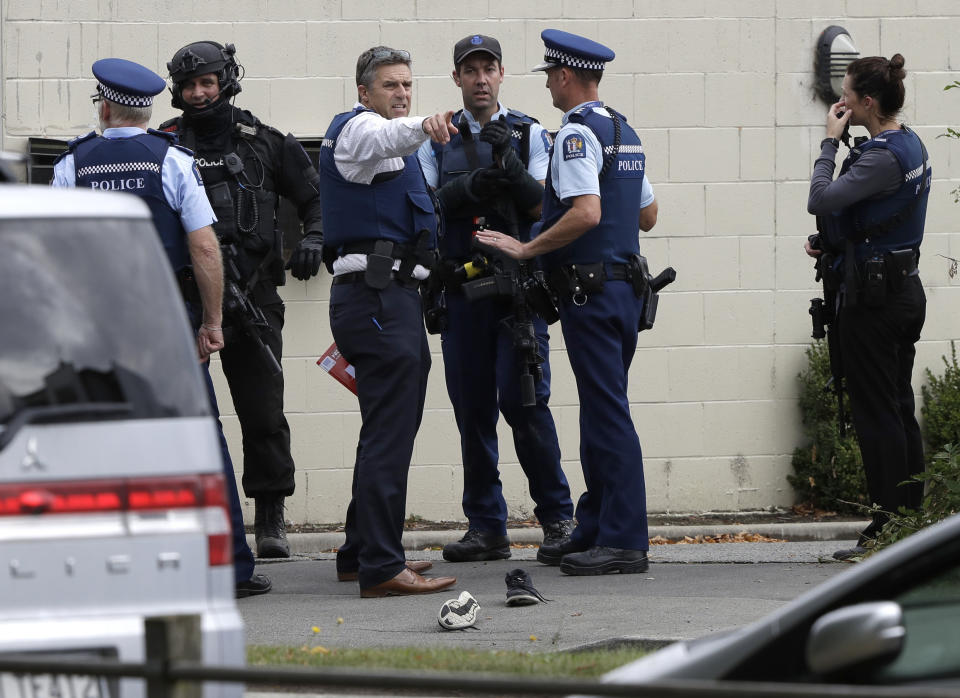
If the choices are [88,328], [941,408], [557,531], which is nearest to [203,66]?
[557,531]

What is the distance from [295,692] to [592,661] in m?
0.94

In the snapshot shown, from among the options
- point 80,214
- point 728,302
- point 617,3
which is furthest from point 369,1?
point 80,214

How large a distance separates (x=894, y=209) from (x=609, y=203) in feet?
Answer: 4.47

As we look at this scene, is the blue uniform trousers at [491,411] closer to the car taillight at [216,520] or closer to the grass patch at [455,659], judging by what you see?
the grass patch at [455,659]

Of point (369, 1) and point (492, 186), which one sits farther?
point (369, 1)

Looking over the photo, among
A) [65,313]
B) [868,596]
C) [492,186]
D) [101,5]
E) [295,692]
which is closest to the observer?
[868,596]

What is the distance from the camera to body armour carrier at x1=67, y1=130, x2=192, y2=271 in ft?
19.5

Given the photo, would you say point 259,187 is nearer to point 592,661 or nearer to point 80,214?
point 592,661

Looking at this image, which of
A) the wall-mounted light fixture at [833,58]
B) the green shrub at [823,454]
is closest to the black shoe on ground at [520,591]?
the green shrub at [823,454]

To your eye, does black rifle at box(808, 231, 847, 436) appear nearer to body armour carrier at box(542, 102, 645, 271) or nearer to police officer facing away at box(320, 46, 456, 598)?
body armour carrier at box(542, 102, 645, 271)

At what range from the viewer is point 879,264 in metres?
6.80

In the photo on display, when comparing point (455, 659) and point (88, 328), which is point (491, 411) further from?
point (88, 328)

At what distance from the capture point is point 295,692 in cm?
443

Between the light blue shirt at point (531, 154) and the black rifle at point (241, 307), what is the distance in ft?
3.30
